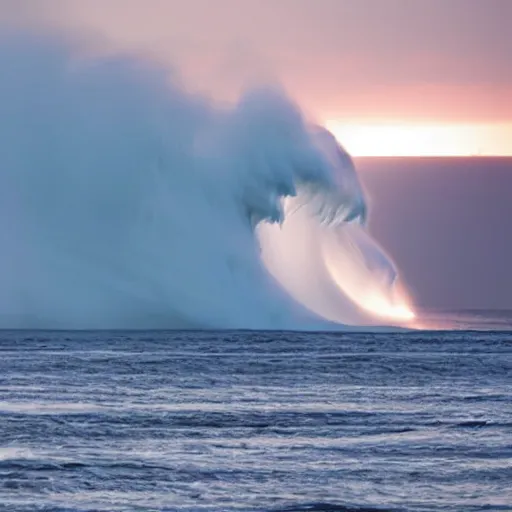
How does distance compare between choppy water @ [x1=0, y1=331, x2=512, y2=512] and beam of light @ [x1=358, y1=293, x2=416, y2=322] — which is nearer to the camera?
choppy water @ [x1=0, y1=331, x2=512, y2=512]

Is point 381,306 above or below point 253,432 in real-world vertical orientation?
above

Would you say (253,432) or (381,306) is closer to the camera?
(253,432)

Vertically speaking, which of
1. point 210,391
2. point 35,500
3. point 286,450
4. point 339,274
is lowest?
point 35,500

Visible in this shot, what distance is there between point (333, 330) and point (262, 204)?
207 inches

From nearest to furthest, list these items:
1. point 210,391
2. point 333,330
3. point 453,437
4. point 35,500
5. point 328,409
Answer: point 35,500 → point 453,437 → point 328,409 → point 210,391 → point 333,330

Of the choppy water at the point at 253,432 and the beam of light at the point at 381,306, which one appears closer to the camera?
the choppy water at the point at 253,432

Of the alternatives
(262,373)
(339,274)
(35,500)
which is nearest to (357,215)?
(339,274)

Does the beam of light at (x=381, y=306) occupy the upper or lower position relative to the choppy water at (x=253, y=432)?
upper

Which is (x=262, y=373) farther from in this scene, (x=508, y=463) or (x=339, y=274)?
(x=339, y=274)

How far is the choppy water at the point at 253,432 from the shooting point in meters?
14.1

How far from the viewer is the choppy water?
46.3 ft

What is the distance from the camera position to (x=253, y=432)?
731 inches

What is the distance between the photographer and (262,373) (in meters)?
28.8

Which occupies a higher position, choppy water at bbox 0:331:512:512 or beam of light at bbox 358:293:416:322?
beam of light at bbox 358:293:416:322
